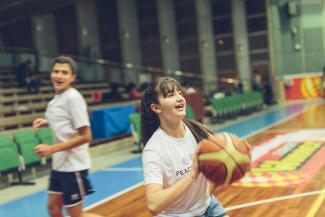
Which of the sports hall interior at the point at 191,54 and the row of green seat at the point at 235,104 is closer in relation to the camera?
the sports hall interior at the point at 191,54

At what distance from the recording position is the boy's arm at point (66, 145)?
3.01 meters

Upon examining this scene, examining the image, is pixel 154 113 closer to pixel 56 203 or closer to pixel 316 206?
pixel 56 203

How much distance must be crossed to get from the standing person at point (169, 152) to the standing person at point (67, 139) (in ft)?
3.68

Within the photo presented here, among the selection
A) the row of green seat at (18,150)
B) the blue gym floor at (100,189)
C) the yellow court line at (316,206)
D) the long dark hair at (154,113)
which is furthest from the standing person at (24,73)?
the long dark hair at (154,113)

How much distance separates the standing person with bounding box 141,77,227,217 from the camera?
6.34 ft

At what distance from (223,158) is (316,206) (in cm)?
344

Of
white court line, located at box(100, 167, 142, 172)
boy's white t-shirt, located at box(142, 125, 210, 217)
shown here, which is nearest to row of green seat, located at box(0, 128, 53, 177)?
white court line, located at box(100, 167, 142, 172)

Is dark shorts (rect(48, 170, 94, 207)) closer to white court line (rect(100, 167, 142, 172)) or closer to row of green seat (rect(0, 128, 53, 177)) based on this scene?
row of green seat (rect(0, 128, 53, 177))

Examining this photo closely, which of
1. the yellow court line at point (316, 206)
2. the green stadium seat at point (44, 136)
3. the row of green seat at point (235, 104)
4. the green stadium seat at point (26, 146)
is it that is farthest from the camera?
the row of green seat at point (235, 104)

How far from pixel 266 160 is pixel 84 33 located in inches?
611

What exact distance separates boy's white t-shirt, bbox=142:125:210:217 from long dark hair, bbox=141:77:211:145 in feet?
0.21

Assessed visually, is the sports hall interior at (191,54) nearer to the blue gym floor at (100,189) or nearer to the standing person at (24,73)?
the standing person at (24,73)

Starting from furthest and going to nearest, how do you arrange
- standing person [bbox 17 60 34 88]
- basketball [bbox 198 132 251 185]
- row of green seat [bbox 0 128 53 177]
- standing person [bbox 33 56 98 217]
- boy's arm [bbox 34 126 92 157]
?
1. standing person [bbox 17 60 34 88]
2. row of green seat [bbox 0 128 53 177]
3. standing person [bbox 33 56 98 217]
4. boy's arm [bbox 34 126 92 157]
5. basketball [bbox 198 132 251 185]

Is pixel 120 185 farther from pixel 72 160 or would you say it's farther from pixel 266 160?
pixel 72 160
